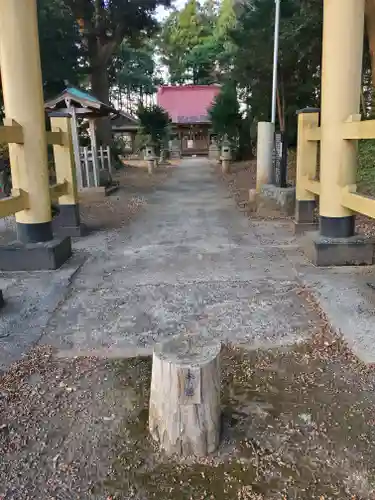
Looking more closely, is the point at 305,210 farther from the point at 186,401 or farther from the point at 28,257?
the point at 186,401

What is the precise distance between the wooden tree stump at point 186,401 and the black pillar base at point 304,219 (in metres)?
4.29

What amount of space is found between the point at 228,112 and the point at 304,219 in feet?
45.8

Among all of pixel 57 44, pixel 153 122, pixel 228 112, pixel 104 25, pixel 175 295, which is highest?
pixel 104 25

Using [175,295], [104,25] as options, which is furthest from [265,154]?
[104,25]

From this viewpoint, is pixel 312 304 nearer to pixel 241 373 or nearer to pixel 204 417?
pixel 241 373

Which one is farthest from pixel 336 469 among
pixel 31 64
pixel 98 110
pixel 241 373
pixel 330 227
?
pixel 98 110

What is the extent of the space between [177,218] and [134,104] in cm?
3344

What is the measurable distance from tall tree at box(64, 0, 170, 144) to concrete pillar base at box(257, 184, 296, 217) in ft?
34.8

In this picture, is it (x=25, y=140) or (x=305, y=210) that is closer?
(x=25, y=140)

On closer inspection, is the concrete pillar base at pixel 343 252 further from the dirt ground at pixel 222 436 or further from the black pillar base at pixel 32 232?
the black pillar base at pixel 32 232

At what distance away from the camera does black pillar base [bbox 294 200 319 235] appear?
19.7 feet

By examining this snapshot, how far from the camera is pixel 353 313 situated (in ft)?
11.0

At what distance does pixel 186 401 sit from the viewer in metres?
1.96

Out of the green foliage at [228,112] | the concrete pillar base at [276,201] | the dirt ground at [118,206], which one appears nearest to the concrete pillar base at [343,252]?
the concrete pillar base at [276,201]
